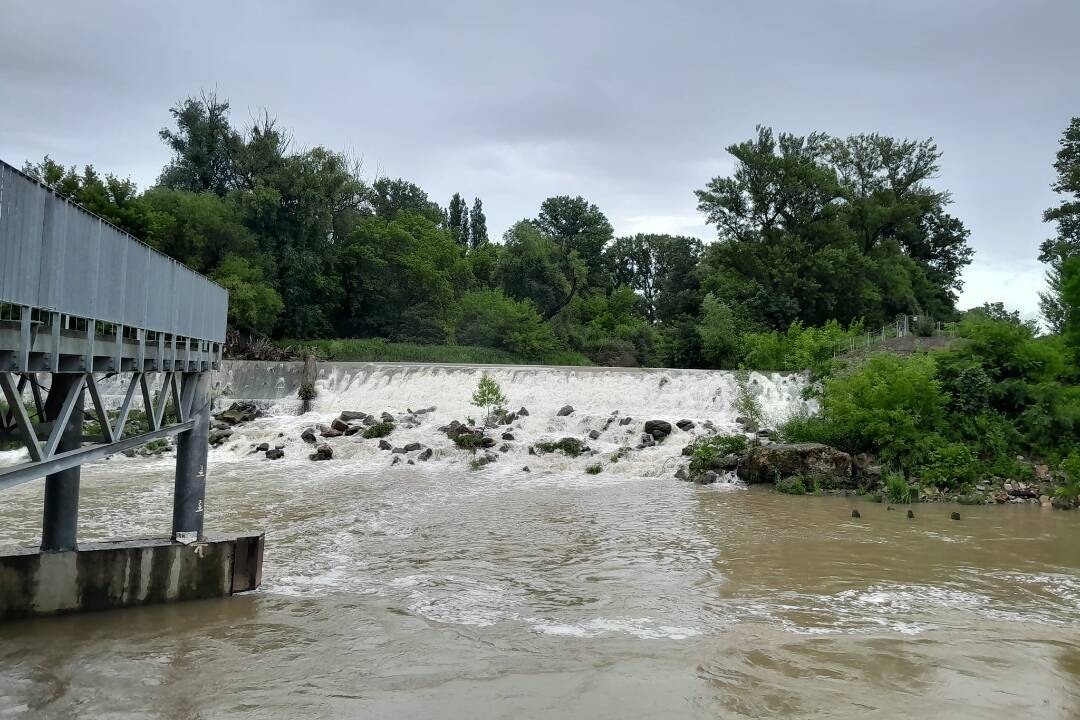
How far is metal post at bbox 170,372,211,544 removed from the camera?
1009cm

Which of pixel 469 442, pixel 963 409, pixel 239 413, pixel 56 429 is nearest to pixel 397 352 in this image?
pixel 239 413

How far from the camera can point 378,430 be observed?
87.8 ft

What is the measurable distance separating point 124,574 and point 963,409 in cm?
2092

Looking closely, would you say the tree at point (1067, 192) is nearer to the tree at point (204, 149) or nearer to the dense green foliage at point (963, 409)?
the dense green foliage at point (963, 409)

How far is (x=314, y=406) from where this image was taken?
31.7m

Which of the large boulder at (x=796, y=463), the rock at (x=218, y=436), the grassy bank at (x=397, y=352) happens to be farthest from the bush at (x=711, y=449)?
the grassy bank at (x=397, y=352)

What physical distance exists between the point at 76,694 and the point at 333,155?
47402mm

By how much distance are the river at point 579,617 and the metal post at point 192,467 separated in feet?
3.37

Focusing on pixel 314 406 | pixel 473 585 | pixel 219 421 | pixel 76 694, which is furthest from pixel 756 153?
pixel 76 694

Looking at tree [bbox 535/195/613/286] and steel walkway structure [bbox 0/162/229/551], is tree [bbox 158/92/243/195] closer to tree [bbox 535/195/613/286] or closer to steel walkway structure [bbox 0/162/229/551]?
tree [bbox 535/195/613/286]

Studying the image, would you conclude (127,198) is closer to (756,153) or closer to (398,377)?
(398,377)

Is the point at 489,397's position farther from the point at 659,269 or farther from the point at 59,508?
the point at 659,269

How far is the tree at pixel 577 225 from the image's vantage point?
65.4m

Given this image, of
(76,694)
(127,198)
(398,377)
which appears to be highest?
(127,198)
